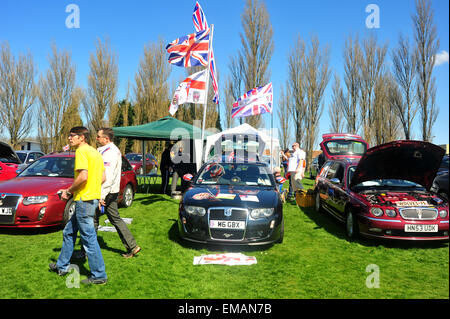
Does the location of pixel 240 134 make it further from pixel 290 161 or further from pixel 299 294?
pixel 299 294

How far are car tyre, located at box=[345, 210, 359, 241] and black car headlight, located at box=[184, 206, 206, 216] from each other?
2.84 metres

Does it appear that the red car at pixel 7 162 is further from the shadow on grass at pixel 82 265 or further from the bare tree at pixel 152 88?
the bare tree at pixel 152 88

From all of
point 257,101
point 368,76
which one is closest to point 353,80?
point 368,76

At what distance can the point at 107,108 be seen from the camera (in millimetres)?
28938

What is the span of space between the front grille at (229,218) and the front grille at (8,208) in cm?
357

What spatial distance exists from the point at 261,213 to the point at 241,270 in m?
1.03

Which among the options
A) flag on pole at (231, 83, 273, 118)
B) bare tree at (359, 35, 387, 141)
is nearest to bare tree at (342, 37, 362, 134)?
bare tree at (359, 35, 387, 141)

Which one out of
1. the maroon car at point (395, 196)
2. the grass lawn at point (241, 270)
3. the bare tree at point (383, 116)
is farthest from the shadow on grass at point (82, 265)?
the bare tree at point (383, 116)

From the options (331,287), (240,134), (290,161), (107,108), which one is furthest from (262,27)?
(331,287)

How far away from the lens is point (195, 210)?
508cm

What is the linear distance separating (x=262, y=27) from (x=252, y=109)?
15528 millimetres

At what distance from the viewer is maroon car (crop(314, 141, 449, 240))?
17.0 feet

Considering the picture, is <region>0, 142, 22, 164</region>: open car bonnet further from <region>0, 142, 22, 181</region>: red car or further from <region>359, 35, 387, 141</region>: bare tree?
<region>359, 35, 387, 141</region>: bare tree

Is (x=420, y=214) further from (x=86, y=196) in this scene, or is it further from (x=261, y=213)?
(x=86, y=196)
